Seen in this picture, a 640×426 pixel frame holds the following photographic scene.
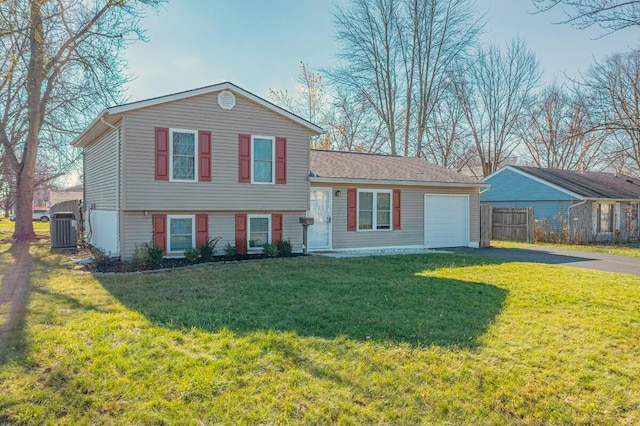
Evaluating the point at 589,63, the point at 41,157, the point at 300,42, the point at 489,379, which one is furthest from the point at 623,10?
the point at 41,157

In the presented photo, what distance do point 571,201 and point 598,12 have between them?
50.9ft

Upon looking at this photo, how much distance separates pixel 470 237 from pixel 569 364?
38.9ft

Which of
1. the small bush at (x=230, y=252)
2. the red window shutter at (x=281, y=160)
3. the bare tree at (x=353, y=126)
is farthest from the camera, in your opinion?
the bare tree at (x=353, y=126)

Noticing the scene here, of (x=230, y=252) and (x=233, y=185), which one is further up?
(x=233, y=185)

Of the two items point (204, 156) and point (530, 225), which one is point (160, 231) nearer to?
point (204, 156)

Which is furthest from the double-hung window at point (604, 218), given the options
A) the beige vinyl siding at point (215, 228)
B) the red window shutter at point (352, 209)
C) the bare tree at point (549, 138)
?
the beige vinyl siding at point (215, 228)

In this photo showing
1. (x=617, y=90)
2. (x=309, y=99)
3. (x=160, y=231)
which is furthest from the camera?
(x=309, y=99)

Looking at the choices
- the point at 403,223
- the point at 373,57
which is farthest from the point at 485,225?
the point at 373,57

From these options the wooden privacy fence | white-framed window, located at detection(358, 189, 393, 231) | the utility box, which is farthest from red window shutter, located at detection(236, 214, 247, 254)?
the wooden privacy fence

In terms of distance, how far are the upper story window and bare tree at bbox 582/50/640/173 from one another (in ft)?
20.7

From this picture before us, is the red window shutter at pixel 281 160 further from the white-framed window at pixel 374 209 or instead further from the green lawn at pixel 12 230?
the green lawn at pixel 12 230

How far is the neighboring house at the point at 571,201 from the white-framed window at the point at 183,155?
16422 millimetres

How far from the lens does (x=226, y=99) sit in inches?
440

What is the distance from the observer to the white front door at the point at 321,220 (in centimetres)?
1314
